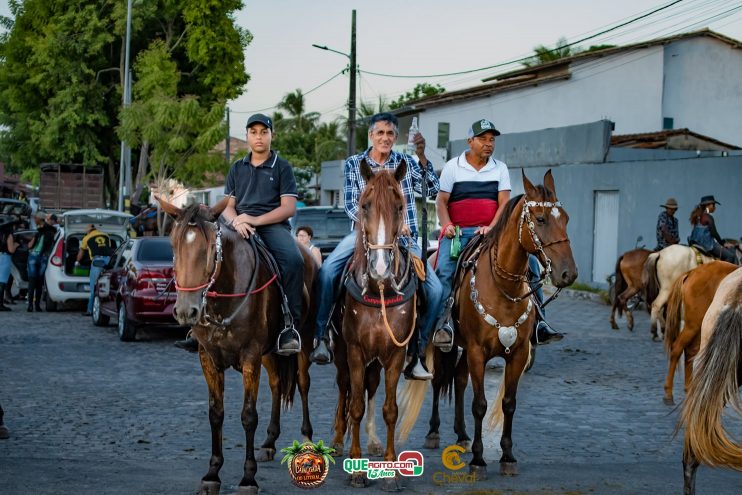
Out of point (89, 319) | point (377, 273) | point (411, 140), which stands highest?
point (411, 140)

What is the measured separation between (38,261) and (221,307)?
51.3 ft

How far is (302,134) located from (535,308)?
6389cm

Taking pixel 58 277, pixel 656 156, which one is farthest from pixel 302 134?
pixel 58 277

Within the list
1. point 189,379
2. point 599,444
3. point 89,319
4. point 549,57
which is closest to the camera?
point 599,444

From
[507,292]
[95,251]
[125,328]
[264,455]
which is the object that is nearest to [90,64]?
[95,251]

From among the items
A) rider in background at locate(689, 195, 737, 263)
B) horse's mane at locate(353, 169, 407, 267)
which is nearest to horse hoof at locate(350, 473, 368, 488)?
horse's mane at locate(353, 169, 407, 267)

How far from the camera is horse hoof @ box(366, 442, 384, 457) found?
8.23 m

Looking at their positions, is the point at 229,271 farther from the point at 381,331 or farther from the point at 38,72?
the point at 38,72

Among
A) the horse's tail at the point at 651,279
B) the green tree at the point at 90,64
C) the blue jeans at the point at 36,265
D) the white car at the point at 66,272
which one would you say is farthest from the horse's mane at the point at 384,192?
the green tree at the point at 90,64

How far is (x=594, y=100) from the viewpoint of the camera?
39219 mm

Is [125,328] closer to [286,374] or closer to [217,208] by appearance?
[286,374]

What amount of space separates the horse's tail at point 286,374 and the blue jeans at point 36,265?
1464cm

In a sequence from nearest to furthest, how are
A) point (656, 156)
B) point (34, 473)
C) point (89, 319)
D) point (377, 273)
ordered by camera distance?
1. point (377, 273)
2. point (34, 473)
3. point (89, 319)
4. point (656, 156)

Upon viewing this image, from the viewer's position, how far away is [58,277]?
2114 cm
